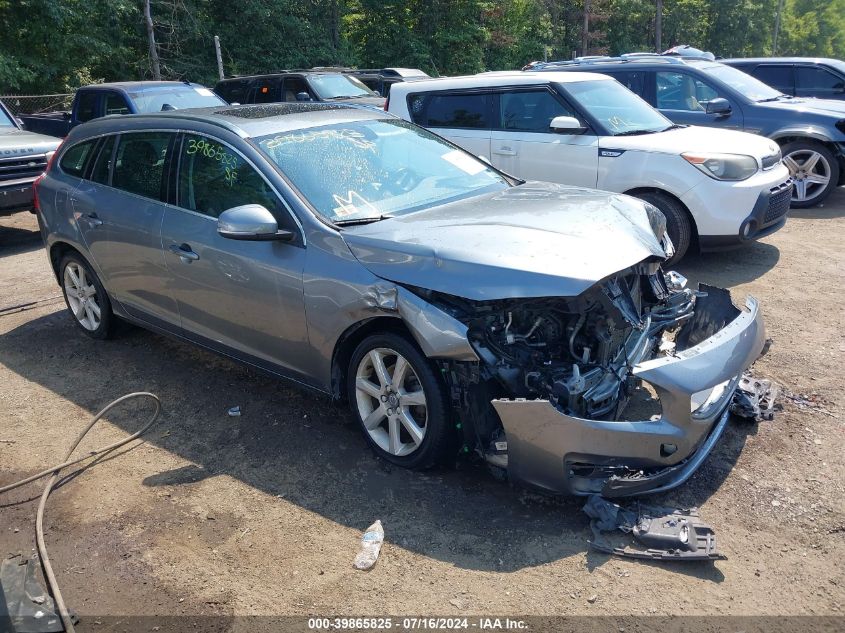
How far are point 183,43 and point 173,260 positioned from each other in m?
22.0

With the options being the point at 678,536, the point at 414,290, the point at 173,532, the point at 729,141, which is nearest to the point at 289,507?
the point at 173,532

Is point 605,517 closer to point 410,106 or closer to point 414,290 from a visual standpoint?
point 414,290

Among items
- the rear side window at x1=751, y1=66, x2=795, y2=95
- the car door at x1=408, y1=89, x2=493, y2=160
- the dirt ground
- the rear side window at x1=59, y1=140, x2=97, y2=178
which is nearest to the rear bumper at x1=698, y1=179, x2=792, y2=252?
the dirt ground

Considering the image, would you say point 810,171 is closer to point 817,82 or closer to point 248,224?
point 817,82

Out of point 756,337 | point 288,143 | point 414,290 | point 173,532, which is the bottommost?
point 173,532

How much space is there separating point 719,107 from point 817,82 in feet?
12.6

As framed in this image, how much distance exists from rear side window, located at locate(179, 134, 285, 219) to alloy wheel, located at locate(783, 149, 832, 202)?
8.03 m

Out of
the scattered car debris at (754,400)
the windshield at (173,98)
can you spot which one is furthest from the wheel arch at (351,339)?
the windshield at (173,98)

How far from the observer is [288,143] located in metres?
4.45

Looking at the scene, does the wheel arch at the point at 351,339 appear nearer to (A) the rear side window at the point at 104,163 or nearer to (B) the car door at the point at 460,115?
(A) the rear side window at the point at 104,163

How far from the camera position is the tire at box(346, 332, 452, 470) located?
3.66m

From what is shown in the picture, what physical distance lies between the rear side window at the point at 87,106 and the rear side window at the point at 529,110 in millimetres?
6628

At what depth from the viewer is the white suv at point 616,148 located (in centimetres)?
686

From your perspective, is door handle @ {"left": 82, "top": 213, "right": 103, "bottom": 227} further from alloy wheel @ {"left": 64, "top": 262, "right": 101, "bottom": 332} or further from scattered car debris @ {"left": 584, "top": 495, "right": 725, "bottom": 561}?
scattered car debris @ {"left": 584, "top": 495, "right": 725, "bottom": 561}
